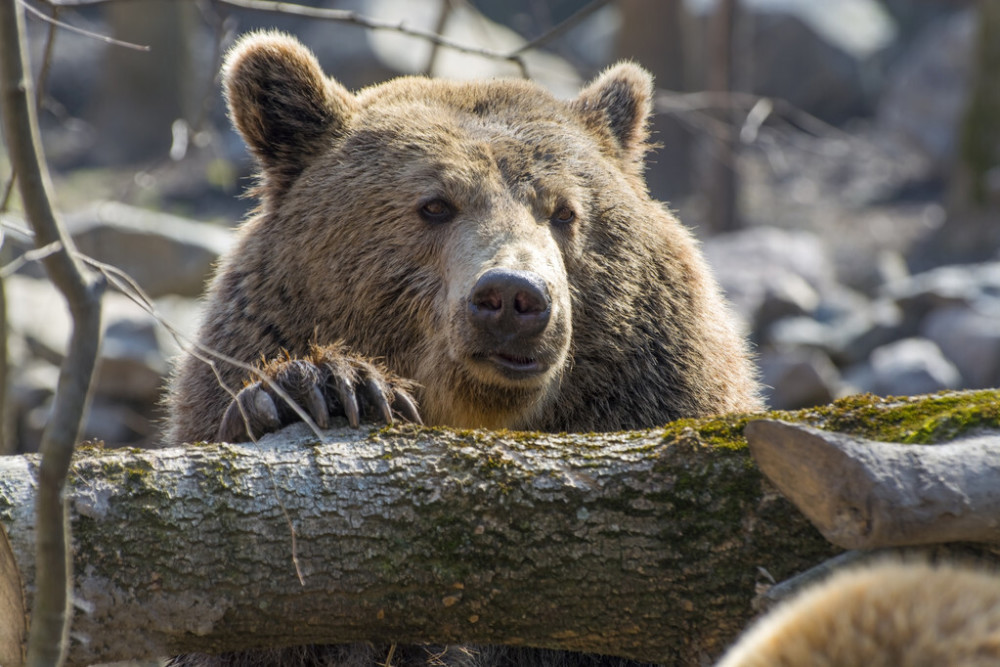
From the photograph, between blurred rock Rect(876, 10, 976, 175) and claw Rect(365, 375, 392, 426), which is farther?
blurred rock Rect(876, 10, 976, 175)

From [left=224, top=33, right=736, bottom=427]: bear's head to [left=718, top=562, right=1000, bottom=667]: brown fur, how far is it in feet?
5.27

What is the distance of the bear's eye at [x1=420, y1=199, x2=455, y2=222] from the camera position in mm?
4320

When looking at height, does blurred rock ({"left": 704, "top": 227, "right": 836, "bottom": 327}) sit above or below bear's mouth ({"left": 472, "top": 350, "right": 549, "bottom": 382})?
above

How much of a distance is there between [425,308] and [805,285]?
9231 millimetres

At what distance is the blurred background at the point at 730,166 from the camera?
416 inches

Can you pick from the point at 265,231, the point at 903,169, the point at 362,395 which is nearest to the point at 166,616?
the point at 362,395

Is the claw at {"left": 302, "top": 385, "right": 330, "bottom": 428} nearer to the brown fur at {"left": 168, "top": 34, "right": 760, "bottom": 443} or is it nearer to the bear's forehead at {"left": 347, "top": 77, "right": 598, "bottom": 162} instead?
the brown fur at {"left": 168, "top": 34, "right": 760, "bottom": 443}

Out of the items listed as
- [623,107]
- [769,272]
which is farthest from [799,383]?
[623,107]

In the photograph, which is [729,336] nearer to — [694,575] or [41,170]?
[694,575]

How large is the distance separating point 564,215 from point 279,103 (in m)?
1.28

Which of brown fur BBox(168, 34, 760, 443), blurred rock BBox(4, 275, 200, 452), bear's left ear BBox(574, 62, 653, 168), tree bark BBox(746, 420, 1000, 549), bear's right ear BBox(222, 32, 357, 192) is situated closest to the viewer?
tree bark BBox(746, 420, 1000, 549)

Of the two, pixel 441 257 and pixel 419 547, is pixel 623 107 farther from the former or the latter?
pixel 419 547

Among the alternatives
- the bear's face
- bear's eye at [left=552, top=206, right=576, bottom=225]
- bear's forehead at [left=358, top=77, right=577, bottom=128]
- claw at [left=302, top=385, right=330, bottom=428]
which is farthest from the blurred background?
claw at [left=302, top=385, right=330, bottom=428]

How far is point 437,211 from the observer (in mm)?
4344
